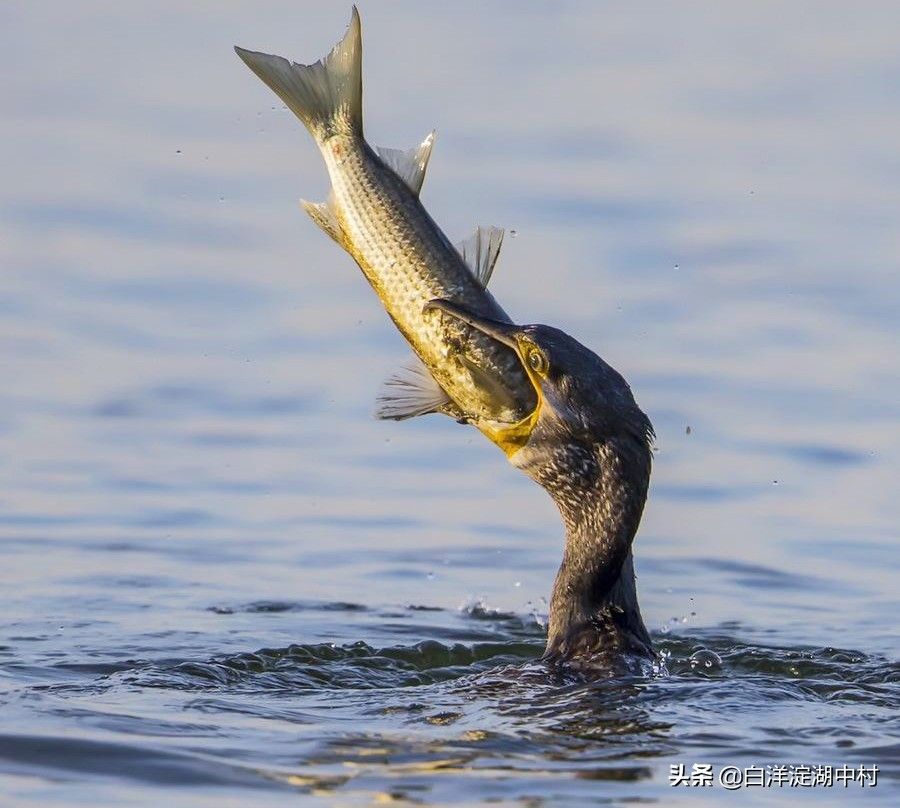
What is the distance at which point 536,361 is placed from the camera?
27.4ft

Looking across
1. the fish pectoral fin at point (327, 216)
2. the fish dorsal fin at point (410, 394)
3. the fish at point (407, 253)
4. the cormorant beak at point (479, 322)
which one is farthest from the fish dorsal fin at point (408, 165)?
the fish dorsal fin at point (410, 394)

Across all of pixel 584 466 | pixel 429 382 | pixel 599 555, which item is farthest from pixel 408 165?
pixel 599 555

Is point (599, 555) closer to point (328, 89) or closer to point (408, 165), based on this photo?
point (408, 165)

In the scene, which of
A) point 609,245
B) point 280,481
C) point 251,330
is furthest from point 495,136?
point 280,481

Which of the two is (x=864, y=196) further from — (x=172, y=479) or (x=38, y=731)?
(x=38, y=731)

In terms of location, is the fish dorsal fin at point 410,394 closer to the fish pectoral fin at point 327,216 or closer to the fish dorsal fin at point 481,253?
the fish dorsal fin at point 481,253

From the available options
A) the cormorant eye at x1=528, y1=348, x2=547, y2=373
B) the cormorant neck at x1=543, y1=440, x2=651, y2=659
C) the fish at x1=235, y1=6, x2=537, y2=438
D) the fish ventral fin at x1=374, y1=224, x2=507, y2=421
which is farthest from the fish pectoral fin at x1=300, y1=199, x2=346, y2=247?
the cormorant neck at x1=543, y1=440, x2=651, y2=659

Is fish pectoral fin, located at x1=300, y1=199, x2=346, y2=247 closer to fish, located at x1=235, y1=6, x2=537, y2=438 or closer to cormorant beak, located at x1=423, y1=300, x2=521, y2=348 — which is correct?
fish, located at x1=235, y1=6, x2=537, y2=438

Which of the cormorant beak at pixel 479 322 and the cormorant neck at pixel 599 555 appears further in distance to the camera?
the cormorant neck at pixel 599 555

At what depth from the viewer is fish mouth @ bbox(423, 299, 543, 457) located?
8.29 metres

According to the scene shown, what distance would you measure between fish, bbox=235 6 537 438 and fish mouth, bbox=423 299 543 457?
0.04 ft

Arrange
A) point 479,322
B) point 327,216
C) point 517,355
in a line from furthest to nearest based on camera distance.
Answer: point 327,216 → point 517,355 → point 479,322

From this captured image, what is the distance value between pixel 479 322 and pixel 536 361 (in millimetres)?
267

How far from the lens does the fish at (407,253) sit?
838 centimetres
